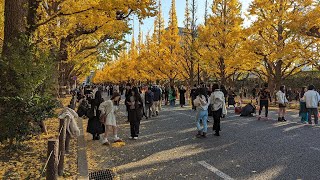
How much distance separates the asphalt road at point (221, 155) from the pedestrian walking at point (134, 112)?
0.99ft

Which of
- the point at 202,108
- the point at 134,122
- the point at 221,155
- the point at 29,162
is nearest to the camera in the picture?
the point at 29,162

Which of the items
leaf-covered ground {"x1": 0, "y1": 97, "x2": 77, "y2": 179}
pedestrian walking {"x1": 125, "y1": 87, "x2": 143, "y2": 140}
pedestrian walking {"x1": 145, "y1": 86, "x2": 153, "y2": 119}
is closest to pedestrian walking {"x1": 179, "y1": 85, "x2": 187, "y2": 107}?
pedestrian walking {"x1": 145, "y1": 86, "x2": 153, "y2": 119}

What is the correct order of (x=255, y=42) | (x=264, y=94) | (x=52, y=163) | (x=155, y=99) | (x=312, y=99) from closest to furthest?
(x=52, y=163) → (x=312, y=99) → (x=264, y=94) → (x=155, y=99) → (x=255, y=42)

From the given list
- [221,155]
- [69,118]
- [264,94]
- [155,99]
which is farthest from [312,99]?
[69,118]

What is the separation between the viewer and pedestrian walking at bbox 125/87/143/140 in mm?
8867

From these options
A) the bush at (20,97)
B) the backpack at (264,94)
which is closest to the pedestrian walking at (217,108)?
the bush at (20,97)

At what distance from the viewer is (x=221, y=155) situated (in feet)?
21.5

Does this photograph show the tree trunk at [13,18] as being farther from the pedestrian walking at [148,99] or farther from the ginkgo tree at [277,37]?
the ginkgo tree at [277,37]

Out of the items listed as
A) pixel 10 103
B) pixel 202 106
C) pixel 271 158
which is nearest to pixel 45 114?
pixel 10 103

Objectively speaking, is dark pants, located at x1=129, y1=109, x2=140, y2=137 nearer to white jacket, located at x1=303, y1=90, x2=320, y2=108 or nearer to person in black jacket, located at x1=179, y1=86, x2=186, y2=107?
white jacket, located at x1=303, y1=90, x2=320, y2=108

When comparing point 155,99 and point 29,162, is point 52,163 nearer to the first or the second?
point 29,162

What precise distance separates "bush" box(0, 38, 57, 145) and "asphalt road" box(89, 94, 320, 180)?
1.73 metres

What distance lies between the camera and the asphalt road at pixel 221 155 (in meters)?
5.28

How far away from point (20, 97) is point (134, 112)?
11.8ft
